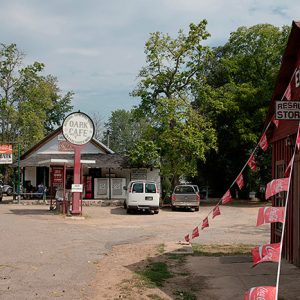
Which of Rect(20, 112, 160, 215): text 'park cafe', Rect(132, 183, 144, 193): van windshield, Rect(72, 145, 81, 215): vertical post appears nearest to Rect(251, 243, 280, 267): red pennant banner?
Rect(72, 145, 81, 215): vertical post

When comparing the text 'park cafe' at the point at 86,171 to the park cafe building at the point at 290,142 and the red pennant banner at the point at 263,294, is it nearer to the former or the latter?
the park cafe building at the point at 290,142

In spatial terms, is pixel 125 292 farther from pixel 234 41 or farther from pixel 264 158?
pixel 234 41

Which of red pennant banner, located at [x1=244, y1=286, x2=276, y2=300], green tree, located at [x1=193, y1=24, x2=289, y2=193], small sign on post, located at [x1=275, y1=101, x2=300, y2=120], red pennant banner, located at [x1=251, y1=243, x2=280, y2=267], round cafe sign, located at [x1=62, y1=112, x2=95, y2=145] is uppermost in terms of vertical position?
green tree, located at [x1=193, y1=24, x2=289, y2=193]

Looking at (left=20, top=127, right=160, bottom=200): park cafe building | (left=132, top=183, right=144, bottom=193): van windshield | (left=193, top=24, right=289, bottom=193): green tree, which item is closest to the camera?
(left=132, top=183, right=144, bottom=193): van windshield

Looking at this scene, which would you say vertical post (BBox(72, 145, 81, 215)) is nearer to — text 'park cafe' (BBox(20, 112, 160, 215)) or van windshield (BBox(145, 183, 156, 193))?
text 'park cafe' (BBox(20, 112, 160, 215))

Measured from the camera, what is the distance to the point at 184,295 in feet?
26.4

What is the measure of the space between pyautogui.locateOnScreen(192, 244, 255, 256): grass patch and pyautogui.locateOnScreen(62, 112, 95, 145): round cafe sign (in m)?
11.7

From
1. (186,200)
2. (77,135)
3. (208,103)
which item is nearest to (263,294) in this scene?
(77,135)

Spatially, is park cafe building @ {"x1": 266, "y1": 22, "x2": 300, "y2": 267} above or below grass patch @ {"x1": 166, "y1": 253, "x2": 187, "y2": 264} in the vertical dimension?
above

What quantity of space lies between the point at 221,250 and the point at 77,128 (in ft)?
43.8

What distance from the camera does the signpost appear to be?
77.8ft

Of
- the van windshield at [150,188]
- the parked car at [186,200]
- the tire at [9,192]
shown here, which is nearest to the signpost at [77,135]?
the van windshield at [150,188]

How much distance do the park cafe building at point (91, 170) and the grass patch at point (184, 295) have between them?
25.0 m

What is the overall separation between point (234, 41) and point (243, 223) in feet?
80.3
